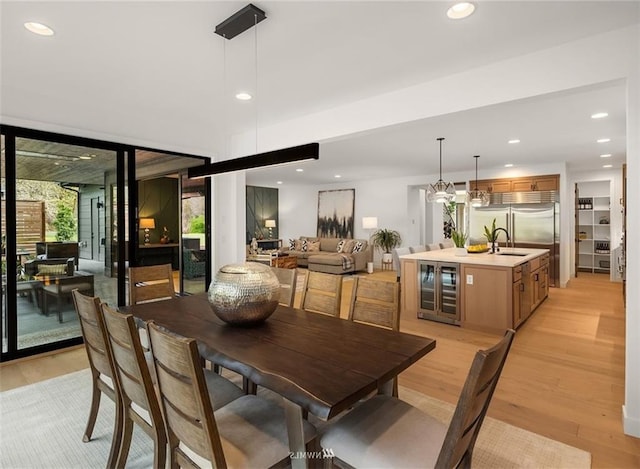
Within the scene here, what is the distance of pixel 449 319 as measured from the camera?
15.5ft

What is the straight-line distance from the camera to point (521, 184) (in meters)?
7.42

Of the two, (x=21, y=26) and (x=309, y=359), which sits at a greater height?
(x=21, y=26)

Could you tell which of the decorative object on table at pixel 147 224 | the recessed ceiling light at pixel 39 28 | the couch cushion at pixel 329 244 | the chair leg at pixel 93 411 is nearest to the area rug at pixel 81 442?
the chair leg at pixel 93 411

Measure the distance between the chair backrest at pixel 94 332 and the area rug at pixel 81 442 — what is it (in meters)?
0.50

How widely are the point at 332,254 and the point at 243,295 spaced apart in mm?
7113

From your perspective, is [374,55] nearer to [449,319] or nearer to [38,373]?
[449,319]

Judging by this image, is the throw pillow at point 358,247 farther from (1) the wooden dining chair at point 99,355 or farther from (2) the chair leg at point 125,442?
(2) the chair leg at point 125,442

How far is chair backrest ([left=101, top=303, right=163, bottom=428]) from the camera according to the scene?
1.56 meters

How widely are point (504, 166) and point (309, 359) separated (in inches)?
288

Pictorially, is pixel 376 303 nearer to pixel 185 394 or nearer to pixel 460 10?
pixel 185 394

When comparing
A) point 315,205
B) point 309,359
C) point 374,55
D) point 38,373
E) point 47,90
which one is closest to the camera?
point 309,359

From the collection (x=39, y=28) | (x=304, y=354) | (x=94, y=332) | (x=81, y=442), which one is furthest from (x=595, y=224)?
(x=39, y=28)

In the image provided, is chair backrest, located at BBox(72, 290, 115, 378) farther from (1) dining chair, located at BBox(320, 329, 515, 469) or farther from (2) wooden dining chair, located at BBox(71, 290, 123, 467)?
(1) dining chair, located at BBox(320, 329, 515, 469)

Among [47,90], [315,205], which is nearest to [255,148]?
[47,90]
